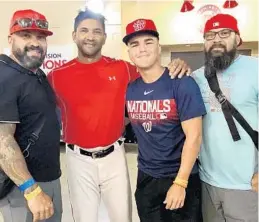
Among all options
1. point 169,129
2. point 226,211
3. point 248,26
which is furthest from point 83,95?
point 248,26

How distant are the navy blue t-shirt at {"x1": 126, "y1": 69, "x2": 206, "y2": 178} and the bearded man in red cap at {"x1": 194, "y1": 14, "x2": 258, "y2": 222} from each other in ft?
0.34

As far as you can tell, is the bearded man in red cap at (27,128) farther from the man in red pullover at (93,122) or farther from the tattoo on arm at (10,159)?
the man in red pullover at (93,122)

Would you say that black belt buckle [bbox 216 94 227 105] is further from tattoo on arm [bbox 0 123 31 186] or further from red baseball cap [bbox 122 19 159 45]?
tattoo on arm [bbox 0 123 31 186]

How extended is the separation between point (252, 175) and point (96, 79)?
3.43 feet

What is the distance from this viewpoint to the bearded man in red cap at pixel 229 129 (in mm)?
1709

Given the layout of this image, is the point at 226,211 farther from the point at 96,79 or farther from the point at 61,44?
the point at 61,44

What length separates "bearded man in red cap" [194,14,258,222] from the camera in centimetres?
171

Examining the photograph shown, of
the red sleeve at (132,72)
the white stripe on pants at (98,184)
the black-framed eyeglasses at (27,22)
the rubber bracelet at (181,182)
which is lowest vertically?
the white stripe on pants at (98,184)

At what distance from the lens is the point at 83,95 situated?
2115 millimetres

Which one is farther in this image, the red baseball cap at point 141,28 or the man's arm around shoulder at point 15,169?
the red baseball cap at point 141,28

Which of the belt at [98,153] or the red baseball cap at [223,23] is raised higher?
the red baseball cap at [223,23]

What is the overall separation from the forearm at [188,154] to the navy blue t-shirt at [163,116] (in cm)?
10

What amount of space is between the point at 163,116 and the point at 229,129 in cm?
33

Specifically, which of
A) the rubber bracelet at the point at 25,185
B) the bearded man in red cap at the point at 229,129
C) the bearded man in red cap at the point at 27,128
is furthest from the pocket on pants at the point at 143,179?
the rubber bracelet at the point at 25,185
